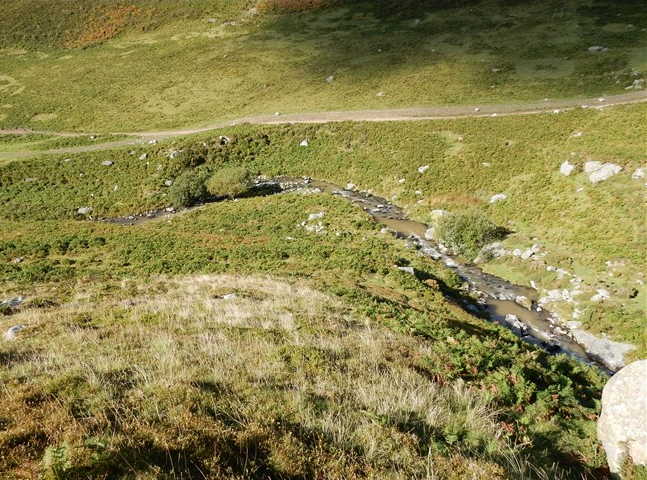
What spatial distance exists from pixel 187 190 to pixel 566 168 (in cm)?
4143

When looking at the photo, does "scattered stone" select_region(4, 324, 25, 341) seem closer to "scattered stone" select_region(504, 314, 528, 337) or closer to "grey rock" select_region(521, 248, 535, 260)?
"scattered stone" select_region(504, 314, 528, 337)

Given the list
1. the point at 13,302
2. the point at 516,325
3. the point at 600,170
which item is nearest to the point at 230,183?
the point at 13,302

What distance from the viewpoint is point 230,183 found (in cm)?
4541

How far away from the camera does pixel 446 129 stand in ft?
159

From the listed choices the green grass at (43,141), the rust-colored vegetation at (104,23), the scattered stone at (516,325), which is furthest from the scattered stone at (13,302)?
the rust-colored vegetation at (104,23)

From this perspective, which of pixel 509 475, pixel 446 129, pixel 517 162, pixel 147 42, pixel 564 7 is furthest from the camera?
pixel 147 42

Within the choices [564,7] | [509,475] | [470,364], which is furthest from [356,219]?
[564,7]

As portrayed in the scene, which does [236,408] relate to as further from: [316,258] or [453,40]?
[453,40]

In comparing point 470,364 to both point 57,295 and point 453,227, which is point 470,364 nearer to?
point 57,295

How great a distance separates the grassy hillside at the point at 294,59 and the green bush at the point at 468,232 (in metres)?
33.5

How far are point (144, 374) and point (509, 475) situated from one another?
6095 mm

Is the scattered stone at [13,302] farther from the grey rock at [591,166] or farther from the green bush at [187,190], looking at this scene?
the grey rock at [591,166]

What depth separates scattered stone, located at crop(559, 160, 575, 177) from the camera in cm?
3333

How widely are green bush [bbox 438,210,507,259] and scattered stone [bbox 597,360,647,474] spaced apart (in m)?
23.3
